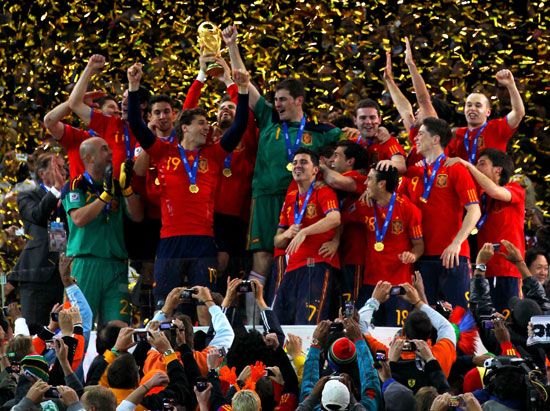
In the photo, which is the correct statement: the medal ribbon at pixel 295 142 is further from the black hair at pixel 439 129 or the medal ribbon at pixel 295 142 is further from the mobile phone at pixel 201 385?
the mobile phone at pixel 201 385

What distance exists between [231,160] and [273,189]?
462mm

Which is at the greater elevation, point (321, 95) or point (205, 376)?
point (321, 95)

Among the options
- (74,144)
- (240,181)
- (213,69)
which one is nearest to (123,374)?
(240,181)

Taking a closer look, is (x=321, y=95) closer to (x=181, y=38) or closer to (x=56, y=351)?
(x=181, y=38)

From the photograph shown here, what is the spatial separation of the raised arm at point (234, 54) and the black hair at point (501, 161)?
1.99 meters

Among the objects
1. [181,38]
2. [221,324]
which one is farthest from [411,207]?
[181,38]

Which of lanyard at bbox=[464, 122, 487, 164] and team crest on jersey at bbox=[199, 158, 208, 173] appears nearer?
team crest on jersey at bbox=[199, 158, 208, 173]

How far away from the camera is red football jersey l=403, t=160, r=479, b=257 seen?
549 inches

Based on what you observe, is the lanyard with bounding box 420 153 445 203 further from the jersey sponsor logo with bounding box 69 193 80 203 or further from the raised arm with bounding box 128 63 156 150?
the jersey sponsor logo with bounding box 69 193 80 203

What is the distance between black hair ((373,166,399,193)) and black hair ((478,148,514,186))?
3.25 feet

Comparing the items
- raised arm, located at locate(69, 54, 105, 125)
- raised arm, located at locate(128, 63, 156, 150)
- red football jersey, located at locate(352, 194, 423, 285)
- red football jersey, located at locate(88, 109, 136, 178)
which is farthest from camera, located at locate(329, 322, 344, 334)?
raised arm, located at locate(69, 54, 105, 125)

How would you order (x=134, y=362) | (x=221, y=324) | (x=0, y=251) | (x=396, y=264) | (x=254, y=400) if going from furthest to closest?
1. (x=0, y=251)
2. (x=396, y=264)
3. (x=221, y=324)
4. (x=134, y=362)
5. (x=254, y=400)

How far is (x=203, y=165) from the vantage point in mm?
14125

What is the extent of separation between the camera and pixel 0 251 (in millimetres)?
18359
